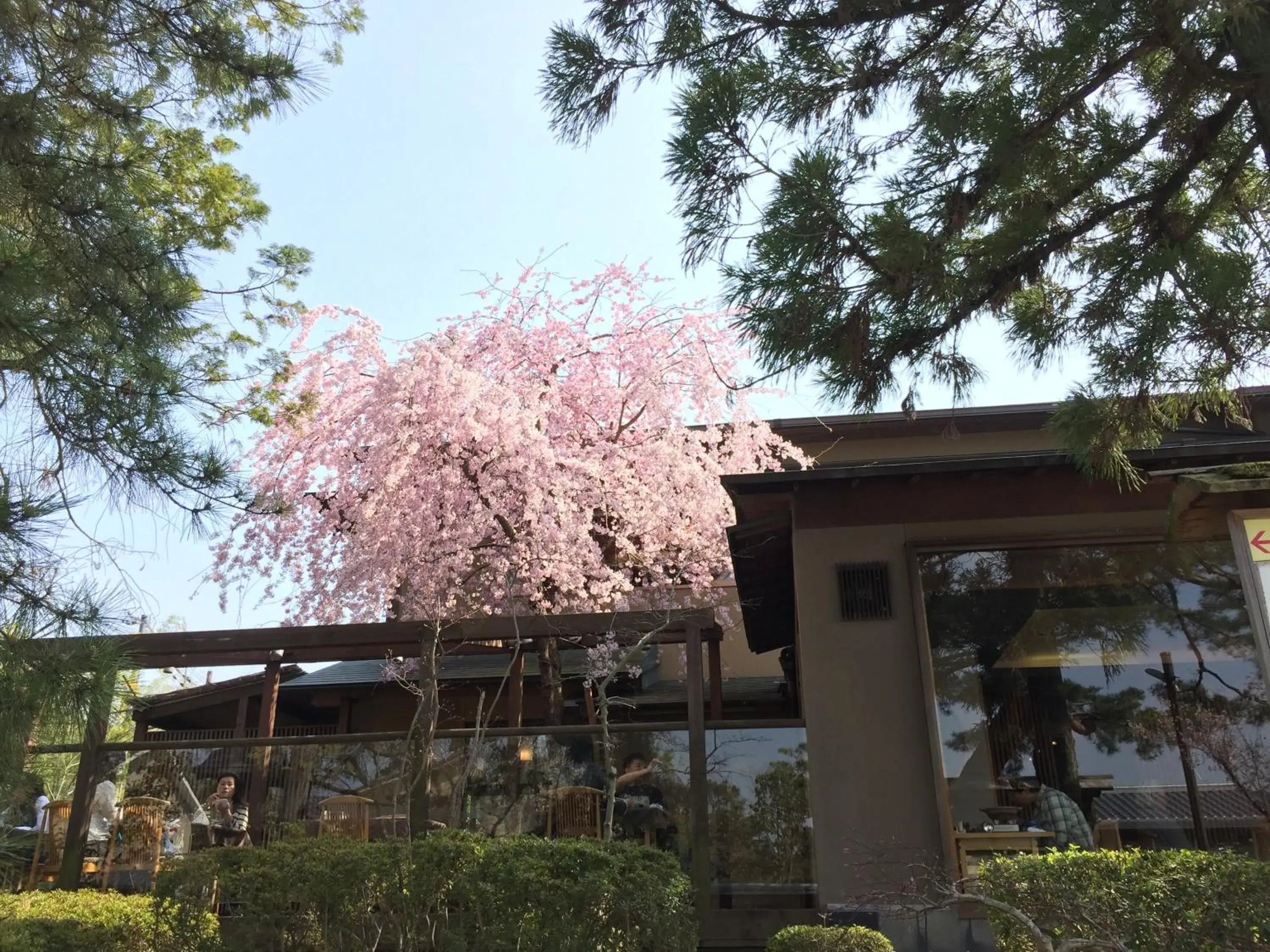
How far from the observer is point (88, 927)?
5.15 m

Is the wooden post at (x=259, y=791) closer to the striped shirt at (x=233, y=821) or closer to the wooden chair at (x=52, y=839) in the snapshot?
the striped shirt at (x=233, y=821)

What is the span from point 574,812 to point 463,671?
531 centimetres

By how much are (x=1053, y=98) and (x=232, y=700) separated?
1240cm

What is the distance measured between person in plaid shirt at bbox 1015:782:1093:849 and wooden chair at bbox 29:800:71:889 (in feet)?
22.6

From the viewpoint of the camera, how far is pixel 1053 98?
3.57 metres

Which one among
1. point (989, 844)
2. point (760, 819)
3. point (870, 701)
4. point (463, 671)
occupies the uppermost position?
point (463, 671)

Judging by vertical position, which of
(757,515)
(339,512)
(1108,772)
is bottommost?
(1108,772)

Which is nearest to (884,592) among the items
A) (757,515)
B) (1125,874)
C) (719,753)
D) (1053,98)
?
(757,515)

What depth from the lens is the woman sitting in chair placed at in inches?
271

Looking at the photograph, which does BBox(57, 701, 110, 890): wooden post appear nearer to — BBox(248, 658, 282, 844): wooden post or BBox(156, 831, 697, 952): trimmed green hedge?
BBox(248, 658, 282, 844): wooden post

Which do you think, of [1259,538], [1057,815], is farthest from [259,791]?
[1259,538]

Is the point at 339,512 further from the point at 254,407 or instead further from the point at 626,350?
the point at 626,350

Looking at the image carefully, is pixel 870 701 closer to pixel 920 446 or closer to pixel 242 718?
pixel 920 446

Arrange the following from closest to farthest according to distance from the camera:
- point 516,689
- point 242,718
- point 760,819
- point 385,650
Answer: point 760,819 → point 385,650 → point 516,689 → point 242,718
